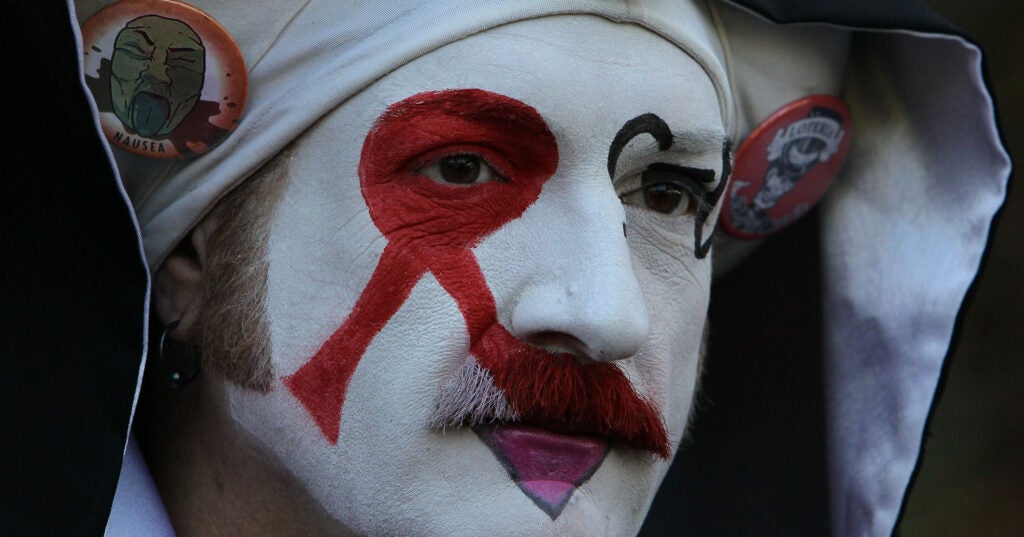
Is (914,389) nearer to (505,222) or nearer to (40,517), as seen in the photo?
(505,222)

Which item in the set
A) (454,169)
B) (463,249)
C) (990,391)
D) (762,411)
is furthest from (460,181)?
(990,391)

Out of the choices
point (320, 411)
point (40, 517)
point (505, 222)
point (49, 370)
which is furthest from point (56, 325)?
point (505, 222)

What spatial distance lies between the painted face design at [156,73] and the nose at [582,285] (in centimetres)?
66

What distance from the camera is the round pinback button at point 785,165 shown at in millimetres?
3031

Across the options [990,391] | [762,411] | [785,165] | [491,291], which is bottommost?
[990,391]

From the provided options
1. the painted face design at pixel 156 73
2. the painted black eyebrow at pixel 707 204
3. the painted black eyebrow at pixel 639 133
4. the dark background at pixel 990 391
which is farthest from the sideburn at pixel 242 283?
the dark background at pixel 990 391

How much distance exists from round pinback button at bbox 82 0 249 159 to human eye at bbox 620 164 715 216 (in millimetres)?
746

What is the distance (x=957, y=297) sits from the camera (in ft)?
10.2

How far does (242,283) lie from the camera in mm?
2551

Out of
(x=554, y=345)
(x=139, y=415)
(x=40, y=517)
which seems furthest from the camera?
(x=139, y=415)

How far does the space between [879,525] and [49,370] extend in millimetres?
1826

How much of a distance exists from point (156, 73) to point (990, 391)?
4.25 m

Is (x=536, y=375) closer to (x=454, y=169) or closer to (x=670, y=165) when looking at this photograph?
(x=454, y=169)

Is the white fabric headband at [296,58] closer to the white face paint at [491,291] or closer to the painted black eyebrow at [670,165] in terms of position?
the white face paint at [491,291]
